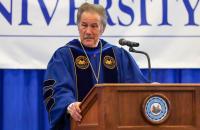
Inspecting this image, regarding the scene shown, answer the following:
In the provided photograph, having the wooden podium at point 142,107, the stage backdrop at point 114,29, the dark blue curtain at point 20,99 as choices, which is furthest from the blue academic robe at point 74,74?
the dark blue curtain at point 20,99

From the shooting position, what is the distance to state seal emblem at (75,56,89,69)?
2.84 m

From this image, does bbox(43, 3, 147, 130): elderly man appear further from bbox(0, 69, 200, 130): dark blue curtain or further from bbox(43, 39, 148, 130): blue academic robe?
bbox(0, 69, 200, 130): dark blue curtain

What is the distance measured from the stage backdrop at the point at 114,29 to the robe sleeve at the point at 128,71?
108cm

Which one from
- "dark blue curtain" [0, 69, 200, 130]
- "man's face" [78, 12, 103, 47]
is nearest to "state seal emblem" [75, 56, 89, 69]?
"man's face" [78, 12, 103, 47]

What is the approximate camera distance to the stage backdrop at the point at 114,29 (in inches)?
159

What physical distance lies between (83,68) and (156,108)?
0.82m

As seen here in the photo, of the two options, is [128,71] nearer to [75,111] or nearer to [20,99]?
[75,111]

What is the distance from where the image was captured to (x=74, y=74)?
9.20 feet

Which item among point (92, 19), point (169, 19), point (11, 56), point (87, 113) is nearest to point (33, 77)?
point (11, 56)

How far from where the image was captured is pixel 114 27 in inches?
162

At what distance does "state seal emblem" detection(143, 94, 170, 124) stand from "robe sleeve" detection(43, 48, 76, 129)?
494 millimetres

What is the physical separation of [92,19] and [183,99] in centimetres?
80

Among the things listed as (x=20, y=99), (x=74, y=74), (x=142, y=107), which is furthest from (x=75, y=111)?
(x=20, y=99)

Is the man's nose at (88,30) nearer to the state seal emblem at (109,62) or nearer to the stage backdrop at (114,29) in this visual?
the state seal emblem at (109,62)
